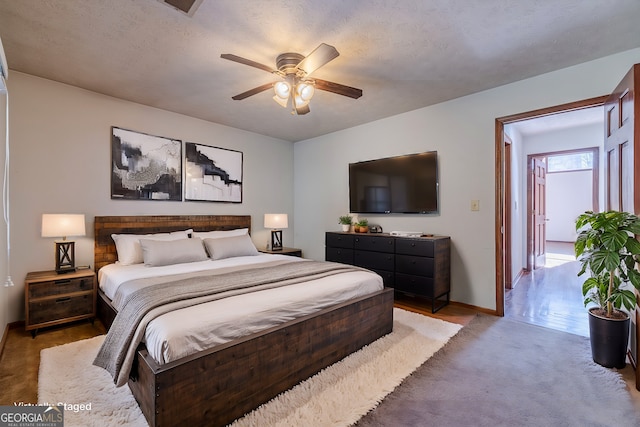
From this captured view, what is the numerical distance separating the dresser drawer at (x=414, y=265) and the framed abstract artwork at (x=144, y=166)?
306 cm

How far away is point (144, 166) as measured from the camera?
3676 millimetres

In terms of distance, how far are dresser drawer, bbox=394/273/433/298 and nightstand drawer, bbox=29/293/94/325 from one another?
10.9ft

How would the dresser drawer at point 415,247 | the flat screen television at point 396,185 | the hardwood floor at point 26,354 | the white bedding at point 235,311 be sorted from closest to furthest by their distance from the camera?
the white bedding at point 235,311 < the hardwood floor at point 26,354 < the dresser drawer at point 415,247 < the flat screen television at point 396,185

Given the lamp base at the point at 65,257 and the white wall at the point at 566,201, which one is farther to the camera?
the white wall at the point at 566,201

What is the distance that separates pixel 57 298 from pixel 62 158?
1.46m

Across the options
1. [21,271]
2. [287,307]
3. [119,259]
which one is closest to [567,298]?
[287,307]

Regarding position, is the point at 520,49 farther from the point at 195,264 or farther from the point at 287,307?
the point at 195,264

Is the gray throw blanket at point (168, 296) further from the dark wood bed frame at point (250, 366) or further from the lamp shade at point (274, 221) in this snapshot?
the lamp shade at point (274, 221)

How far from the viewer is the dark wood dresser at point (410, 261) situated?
3291 mm

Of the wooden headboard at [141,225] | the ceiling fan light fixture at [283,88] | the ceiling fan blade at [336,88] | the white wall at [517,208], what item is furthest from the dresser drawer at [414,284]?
the wooden headboard at [141,225]

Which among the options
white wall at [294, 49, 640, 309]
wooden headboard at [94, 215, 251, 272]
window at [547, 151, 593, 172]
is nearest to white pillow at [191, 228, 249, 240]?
wooden headboard at [94, 215, 251, 272]

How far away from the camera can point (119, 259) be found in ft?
10.6

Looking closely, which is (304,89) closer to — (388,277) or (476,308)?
(388,277)

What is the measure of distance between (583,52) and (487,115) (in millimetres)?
917
